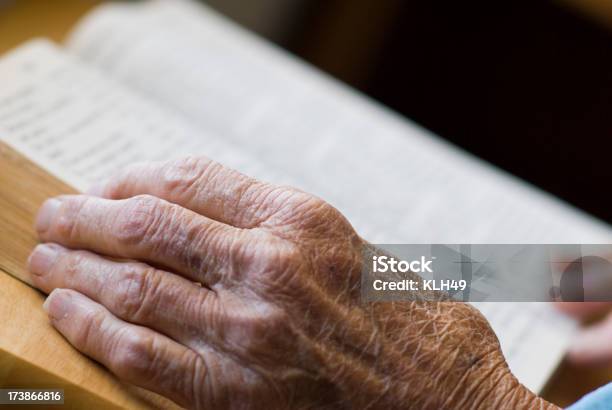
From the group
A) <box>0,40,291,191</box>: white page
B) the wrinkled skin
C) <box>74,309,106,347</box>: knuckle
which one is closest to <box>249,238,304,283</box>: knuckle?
the wrinkled skin

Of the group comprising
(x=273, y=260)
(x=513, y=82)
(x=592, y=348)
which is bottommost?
(x=273, y=260)

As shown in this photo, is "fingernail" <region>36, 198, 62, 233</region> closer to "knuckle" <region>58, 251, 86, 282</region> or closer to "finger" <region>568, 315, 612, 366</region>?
"knuckle" <region>58, 251, 86, 282</region>

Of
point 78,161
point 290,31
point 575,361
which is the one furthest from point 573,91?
point 78,161

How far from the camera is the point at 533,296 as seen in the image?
0.75 m

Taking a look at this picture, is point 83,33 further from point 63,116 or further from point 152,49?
point 63,116

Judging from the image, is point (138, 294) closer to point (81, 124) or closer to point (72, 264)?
point (72, 264)

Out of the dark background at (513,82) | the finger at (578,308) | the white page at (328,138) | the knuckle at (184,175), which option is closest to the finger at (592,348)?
the finger at (578,308)

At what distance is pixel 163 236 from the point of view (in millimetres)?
521

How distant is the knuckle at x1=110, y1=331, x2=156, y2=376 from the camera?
1.63ft

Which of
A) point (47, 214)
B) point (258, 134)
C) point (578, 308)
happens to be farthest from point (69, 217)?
point (578, 308)

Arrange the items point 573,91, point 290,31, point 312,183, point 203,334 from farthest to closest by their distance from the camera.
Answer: point 290,31
point 573,91
point 312,183
point 203,334

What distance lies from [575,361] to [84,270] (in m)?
0.55

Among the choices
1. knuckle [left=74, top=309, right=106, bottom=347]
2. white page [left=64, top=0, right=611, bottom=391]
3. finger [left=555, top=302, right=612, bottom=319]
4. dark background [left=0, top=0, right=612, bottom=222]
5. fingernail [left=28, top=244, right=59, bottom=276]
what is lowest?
knuckle [left=74, top=309, right=106, bottom=347]

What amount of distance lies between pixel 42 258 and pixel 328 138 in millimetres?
440
